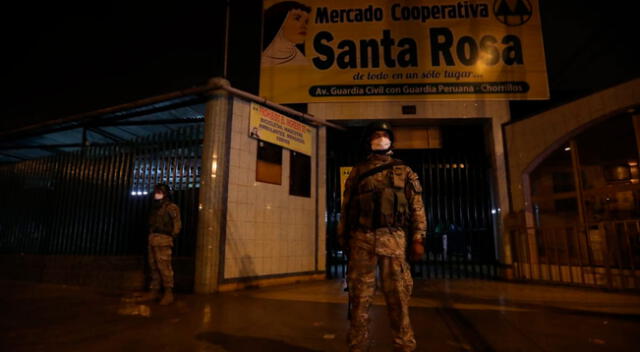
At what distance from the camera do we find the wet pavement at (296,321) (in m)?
3.06

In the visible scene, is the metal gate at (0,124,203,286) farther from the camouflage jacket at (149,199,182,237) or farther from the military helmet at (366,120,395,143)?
the military helmet at (366,120,395,143)

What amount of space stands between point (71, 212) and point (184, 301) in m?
4.84

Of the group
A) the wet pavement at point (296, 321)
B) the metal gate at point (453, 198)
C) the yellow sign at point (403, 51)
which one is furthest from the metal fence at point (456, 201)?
the wet pavement at point (296, 321)

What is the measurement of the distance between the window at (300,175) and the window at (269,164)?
1.19 ft

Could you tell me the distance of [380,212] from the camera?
2635mm

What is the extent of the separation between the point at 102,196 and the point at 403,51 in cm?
762

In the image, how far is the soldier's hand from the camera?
2.65 meters

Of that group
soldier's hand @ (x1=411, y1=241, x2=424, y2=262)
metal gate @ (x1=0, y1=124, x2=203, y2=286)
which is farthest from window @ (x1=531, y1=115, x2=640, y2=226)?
metal gate @ (x1=0, y1=124, x2=203, y2=286)

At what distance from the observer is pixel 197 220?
19.9ft

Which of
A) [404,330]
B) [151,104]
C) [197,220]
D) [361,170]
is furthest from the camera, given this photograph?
[151,104]

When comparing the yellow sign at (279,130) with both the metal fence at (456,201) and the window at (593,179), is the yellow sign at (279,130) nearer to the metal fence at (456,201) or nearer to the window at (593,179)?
the metal fence at (456,201)

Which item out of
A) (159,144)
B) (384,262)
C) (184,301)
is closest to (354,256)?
(384,262)

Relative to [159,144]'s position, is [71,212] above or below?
below

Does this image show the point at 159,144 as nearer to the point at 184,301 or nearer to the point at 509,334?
the point at 184,301
